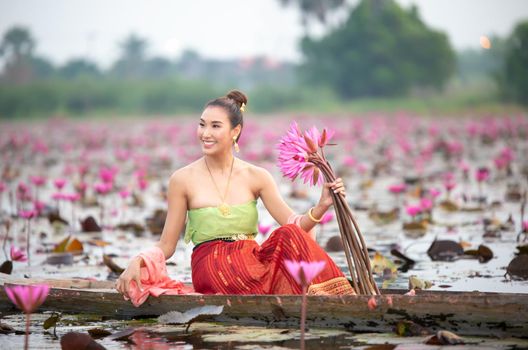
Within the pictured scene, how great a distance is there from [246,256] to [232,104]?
0.77 meters

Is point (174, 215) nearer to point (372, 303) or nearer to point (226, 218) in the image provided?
point (226, 218)

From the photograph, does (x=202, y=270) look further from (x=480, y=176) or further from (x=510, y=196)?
(x=510, y=196)

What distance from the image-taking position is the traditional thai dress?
4242mm

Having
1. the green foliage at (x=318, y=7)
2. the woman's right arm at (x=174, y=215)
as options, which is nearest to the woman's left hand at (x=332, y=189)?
the woman's right arm at (x=174, y=215)

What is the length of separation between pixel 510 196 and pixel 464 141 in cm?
799

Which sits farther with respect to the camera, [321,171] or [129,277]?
[129,277]

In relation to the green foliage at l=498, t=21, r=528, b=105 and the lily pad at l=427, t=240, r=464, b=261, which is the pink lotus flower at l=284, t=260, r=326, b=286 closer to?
the lily pad at l=427, t=240, r=464, b=261

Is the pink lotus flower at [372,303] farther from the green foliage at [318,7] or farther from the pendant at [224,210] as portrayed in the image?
the green foliage at [318,7]

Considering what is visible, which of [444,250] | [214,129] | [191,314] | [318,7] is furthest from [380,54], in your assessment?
[191,314]

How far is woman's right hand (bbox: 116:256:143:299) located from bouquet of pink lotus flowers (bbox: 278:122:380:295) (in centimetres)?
82

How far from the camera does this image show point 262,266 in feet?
14.6

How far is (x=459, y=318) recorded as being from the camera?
372 cm

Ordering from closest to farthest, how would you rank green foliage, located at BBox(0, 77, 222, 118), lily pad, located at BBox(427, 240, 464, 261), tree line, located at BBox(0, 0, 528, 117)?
1. lily pad, located at BBox(427, 240, 464, 261)
2. tree line, located at BBox(0, 0, 528, 117)
3. green foliage, located at BBox(0, 77, 222, 118)

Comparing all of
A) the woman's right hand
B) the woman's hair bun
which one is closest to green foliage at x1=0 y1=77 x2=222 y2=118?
the woman's hair bun
